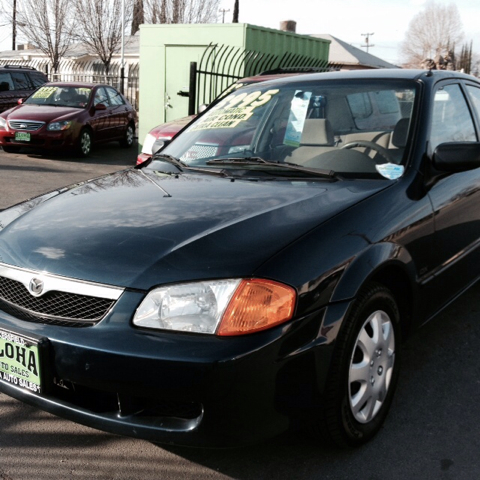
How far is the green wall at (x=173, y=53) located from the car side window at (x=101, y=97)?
0.95 meters

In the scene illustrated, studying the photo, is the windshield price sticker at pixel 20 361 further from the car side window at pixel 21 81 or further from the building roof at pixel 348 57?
the building roof at pixel 348 57

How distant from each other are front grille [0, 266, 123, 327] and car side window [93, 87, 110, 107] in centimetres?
1180

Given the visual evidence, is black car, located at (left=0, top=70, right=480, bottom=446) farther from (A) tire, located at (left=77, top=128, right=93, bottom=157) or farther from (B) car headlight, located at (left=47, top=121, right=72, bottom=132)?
(A) tire, located at (left=77, top=128, right=93, bottom=157)

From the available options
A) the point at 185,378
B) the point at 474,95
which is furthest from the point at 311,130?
the point at 185,378

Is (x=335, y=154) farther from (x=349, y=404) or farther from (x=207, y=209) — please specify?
(x=349, y=404)

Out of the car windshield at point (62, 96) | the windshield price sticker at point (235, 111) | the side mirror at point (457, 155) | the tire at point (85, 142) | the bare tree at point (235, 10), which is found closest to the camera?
the side mirror at point (457, 155)

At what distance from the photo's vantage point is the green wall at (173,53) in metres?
13.0

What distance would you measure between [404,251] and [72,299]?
1.42 m

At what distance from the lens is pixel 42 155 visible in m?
13.4

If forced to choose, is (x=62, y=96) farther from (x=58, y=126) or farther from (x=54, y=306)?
(x=54, y=306)

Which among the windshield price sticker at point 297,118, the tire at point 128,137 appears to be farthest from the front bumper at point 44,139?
the windshield price sticker at point 297,118

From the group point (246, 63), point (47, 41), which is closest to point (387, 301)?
point (246, 63)

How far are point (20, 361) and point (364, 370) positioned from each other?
4.29ft

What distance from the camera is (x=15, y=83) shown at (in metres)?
17.7
